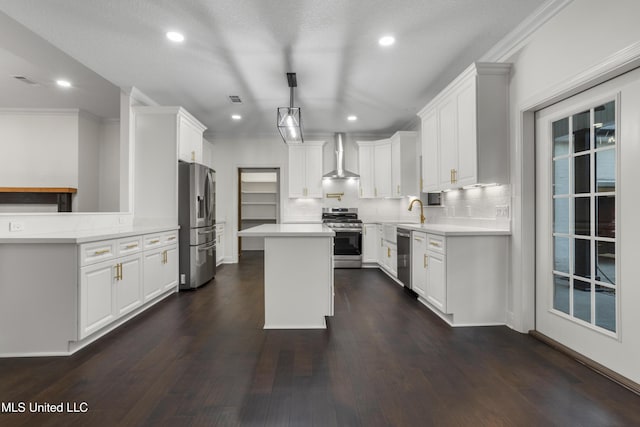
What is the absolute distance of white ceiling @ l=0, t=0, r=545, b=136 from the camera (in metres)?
2.57

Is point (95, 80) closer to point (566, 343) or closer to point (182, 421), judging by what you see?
point (182, 421)

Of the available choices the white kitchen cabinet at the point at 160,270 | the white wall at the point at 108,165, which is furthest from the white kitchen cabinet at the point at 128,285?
the white wall at the point at 108,165

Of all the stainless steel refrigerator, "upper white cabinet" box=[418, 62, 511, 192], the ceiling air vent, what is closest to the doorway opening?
the stainless steel refrigerator

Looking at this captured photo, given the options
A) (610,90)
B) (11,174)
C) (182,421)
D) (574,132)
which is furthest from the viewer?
(11,174)

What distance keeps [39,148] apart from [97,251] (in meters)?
3.01

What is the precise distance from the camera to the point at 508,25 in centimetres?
279

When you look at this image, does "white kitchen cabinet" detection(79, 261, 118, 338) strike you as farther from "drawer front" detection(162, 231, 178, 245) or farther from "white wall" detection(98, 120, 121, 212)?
"white wall" detection(98, 120, 121, 212)

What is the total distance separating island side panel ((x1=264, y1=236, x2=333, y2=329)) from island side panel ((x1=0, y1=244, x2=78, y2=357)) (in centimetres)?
154

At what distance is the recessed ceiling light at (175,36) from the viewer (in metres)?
2.90

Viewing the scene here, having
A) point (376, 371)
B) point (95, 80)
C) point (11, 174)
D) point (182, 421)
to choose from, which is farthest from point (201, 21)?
point (11, 174)

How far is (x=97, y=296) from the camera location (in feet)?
8.88

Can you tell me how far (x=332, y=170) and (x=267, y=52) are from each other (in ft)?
11.6

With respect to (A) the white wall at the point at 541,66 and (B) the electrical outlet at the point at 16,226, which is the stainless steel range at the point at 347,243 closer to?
(A) the white wall at the point at 541,66

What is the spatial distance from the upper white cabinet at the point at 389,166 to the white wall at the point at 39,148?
4.76m
